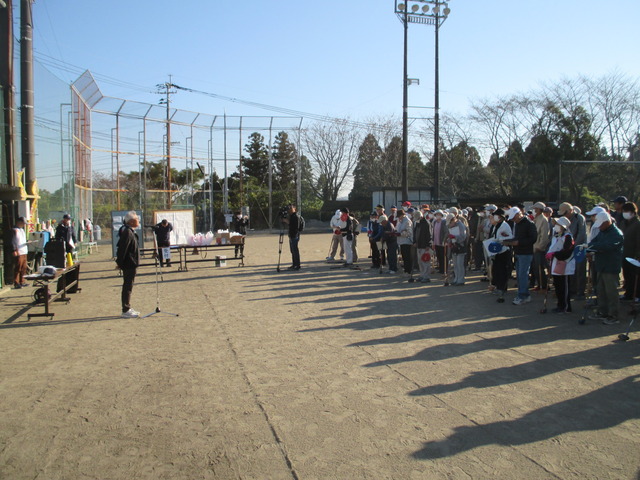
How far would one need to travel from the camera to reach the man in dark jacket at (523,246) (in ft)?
32.2

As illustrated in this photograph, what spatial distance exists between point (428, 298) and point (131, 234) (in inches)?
236

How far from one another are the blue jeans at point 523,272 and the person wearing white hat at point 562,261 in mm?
781

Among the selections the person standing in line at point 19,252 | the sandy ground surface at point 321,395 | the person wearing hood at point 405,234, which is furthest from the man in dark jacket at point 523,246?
the person standing in line at point 19,252

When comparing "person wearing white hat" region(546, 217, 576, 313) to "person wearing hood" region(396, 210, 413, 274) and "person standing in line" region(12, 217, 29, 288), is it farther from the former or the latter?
"person standing in line" region(12, 217, 29, 288)

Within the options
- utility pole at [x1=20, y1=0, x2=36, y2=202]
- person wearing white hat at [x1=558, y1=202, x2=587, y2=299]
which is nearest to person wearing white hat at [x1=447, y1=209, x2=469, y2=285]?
person wearing white hat at [x1=558, y1=202, x2=587, y2=299]

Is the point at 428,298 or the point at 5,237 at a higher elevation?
the point at 5,237

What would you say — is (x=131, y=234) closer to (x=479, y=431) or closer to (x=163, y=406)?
(x=163, y=406)

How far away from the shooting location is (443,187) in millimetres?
46969

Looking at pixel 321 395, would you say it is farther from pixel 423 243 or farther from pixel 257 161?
pixel 257 161

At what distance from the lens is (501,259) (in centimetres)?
1048

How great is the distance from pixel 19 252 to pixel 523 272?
11.9 meters

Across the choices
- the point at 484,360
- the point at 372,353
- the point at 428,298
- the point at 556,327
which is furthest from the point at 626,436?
the point at 428,298

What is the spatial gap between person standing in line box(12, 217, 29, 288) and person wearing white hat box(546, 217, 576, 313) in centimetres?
1220

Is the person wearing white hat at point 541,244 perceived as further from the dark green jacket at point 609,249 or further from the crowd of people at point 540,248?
the dark green jacket at point 609,249
